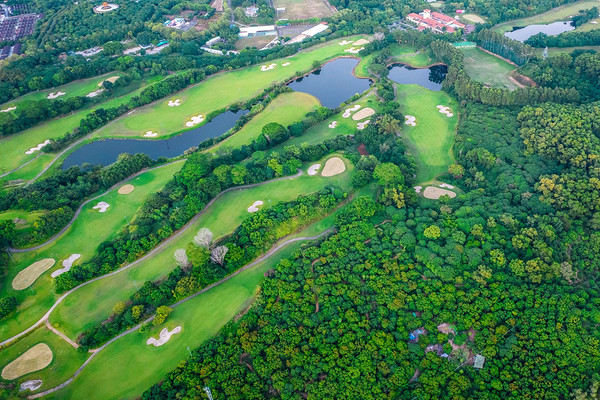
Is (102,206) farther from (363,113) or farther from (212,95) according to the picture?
(363,113)

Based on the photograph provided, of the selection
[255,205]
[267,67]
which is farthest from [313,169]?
[267,67]

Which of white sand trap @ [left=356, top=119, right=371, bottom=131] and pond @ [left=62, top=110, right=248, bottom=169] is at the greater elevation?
pond @ [left=62, top=110, right=248, bottom=169]

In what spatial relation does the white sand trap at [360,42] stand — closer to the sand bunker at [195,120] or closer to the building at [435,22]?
the building at [435,22]

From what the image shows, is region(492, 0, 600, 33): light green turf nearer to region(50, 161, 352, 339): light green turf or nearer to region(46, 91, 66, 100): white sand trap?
region(50, 161, 352, 339): light green turf

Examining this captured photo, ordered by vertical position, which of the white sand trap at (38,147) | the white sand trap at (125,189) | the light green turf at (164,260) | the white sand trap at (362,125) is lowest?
the light green turf at (164,260)

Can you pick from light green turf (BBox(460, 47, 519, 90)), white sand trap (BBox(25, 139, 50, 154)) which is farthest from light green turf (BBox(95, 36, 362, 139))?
light green turf (BBox(460, 47, 519, 90))

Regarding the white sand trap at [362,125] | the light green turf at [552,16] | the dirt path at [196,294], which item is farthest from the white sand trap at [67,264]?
the light green turf at [552,16]

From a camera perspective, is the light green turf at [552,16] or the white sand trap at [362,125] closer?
the white sand trap at [362,125]
